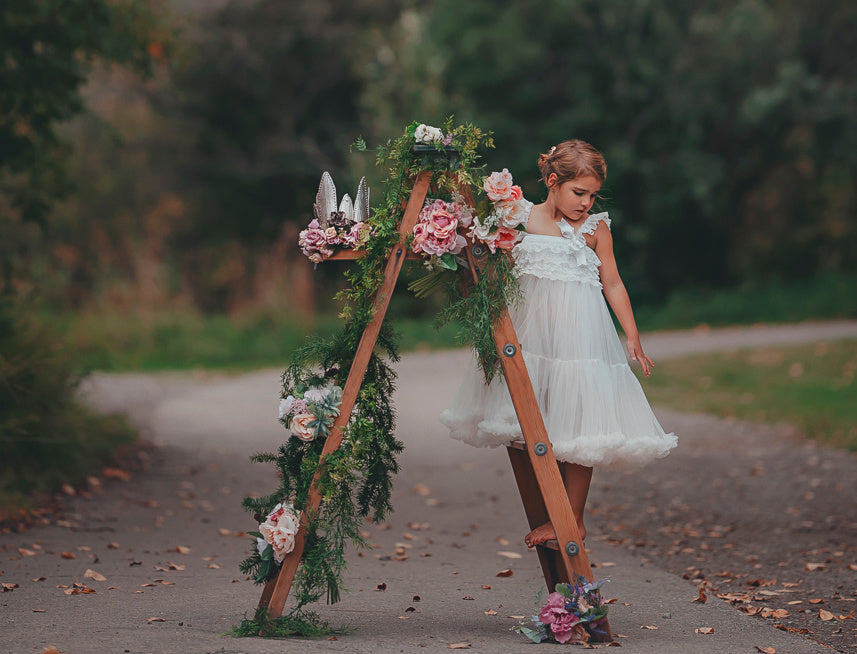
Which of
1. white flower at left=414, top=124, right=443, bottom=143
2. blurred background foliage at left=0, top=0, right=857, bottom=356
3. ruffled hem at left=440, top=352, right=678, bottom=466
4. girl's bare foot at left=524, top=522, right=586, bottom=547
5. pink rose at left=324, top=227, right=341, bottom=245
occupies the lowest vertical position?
girl's bare foot at left=524, top=522, right=586, bottom=547

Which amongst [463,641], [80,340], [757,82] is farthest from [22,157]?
[757,82]

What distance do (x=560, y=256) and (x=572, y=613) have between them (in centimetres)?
157

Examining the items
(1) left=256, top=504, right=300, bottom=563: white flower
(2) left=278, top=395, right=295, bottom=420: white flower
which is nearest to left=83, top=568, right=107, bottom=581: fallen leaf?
(1) left=256, top=504, right=300, bottom=563: white flower

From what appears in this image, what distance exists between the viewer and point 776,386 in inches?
567

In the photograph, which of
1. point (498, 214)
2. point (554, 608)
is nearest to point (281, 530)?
point (554, 608)

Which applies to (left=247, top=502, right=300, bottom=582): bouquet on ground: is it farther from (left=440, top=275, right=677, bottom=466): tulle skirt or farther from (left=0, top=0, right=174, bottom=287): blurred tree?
(left=0, top=0, right=174, bottom=287): blurred tree

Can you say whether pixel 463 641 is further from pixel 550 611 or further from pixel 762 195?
pixel 762 195

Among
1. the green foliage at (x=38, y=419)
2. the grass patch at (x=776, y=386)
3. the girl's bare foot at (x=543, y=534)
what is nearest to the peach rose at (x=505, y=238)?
the girl's bare foot at (x=543, y=534)

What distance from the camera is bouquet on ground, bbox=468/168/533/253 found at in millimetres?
4762

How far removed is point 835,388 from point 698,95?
1230 cm

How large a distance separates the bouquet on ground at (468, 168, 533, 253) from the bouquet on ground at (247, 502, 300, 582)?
56.3 inches

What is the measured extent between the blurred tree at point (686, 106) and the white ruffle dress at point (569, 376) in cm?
1964

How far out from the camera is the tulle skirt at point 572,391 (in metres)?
4.82

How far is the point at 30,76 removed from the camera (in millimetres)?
8727
